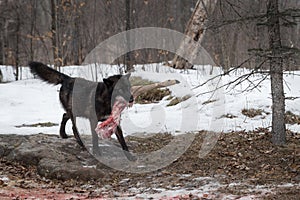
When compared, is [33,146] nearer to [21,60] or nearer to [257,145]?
[257,145]

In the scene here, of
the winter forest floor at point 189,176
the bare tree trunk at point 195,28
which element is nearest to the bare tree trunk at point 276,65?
the winter forest floor at point 189,176

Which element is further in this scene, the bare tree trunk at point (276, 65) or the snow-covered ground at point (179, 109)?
the snow-covered ground at point (179, 109)

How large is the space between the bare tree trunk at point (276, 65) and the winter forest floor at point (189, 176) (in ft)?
1.59

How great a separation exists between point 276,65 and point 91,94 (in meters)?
2.94

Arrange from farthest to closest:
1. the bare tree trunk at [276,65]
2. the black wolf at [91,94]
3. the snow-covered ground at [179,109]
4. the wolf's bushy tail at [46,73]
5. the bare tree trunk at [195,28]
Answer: the bare tree trunk at [195,28] → the snow-covered ground at [179,109] → the wolf's bushy tail at [46,73] → the black wolf at [91,94] → the bare tree trunk at [276,65]

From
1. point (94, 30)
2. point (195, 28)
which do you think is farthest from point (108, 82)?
point (94, 30)

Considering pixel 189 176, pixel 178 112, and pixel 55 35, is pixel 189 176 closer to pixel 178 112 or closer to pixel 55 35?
pixel 178 112

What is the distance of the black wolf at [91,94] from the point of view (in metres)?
6.39

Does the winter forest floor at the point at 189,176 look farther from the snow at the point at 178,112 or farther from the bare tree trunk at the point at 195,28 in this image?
the bare tree trunk at the point at 195,28

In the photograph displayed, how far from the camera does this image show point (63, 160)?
19.8 feet

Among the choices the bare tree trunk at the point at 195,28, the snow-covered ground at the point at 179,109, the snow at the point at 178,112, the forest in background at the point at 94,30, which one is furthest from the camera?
the forest in background at the point at 94,30

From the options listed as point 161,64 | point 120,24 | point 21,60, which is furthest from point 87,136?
point 21,60

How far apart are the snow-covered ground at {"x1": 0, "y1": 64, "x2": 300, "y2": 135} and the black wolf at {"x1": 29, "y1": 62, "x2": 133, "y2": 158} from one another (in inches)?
44.8

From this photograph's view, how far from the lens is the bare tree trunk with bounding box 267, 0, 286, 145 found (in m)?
5.54
